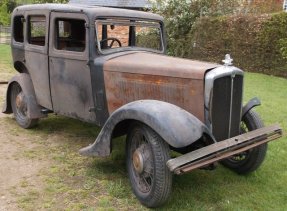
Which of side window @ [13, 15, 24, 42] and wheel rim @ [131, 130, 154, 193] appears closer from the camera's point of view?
wheel rim @ [131, 130, 154, 193]

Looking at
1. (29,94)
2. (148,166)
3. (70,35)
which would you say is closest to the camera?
(148,166)

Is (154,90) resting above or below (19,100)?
above

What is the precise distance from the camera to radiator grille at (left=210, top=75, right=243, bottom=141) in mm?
3734

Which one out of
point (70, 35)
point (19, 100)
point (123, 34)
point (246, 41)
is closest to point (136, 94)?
point (123, 34)

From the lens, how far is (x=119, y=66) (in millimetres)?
4348

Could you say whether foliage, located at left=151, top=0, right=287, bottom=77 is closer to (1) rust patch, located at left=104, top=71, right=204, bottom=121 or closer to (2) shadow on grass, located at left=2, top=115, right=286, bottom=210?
(2) shadow on grass, located at left=2, top=115, right=286, bottom=210

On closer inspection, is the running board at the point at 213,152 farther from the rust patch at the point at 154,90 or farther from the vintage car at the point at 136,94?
the rust patch at the point at 154,90

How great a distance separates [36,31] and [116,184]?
3.03m

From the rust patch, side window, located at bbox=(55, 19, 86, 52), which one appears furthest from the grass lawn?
side window, located at bbox=(55, 19, 86, 52)

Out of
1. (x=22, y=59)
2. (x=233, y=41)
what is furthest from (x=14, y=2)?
(x=22, y=59)

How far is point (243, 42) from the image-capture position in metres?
14.2

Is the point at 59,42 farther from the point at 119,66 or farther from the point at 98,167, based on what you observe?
the point at 98,167

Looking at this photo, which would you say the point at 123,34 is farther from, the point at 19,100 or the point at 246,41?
the point at 246,41

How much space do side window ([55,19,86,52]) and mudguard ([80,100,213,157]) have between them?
1.50 m
